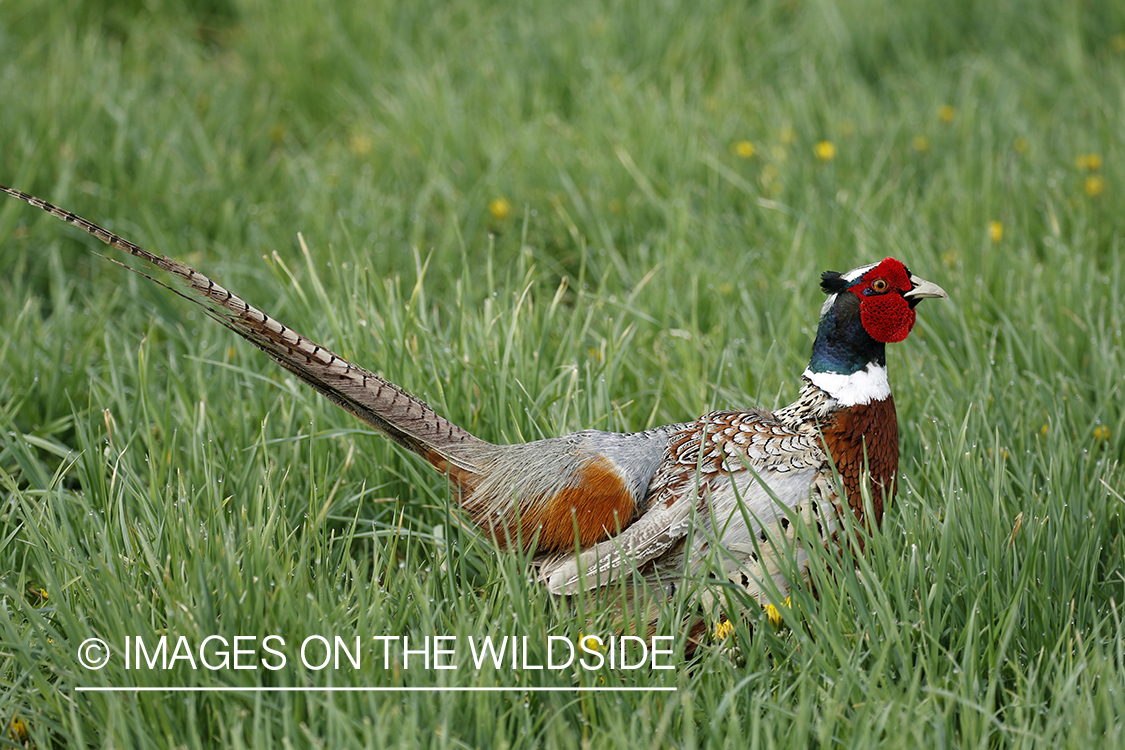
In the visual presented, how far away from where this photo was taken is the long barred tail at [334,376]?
7.76 ft

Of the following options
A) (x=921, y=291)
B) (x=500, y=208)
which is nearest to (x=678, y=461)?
(x=921, y=291)

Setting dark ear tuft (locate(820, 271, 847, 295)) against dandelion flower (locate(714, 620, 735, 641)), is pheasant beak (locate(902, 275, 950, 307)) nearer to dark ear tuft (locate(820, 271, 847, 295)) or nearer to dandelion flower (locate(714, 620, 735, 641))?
dark ear tuft (locate(820, 271, 847, 295))

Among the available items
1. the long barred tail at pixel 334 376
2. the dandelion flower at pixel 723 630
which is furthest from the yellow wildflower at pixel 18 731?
the dandelion flower at pixel 723 630

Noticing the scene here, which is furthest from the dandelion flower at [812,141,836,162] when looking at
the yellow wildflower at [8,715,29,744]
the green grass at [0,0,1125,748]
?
the yellow wildflower at [8,715,29,744]

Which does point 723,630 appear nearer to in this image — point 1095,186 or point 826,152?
point 826,152

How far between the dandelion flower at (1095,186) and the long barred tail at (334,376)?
322cm

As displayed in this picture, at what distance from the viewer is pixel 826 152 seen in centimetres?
477

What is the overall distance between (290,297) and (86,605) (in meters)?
1.47

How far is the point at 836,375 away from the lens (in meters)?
2.63

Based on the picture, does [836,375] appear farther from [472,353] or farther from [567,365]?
[472,353]

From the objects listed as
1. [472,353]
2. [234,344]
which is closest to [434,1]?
[234,344]

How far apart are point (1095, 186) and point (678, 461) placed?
296cm

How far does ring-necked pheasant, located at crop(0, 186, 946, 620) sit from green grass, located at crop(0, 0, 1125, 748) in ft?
0.54

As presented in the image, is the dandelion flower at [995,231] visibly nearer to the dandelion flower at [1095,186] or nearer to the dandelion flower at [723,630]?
the dandelion flower at [1095,186]
